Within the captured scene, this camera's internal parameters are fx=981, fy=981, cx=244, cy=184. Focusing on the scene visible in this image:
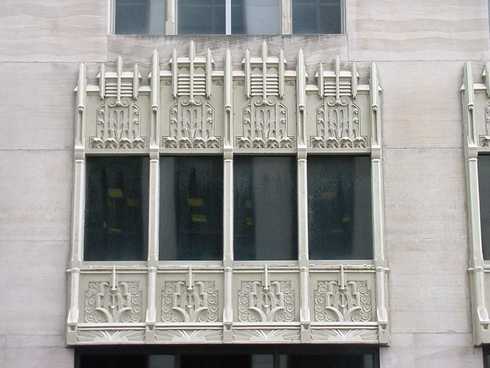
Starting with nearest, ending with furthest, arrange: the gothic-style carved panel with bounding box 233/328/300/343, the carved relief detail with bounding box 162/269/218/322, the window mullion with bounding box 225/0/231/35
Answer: the gothic-style carved panel with bounding box 233/328/300/343 → the carved relief detail with bounding box 162/269/218/322 → the window mullion with bounding box 225/0/231/35

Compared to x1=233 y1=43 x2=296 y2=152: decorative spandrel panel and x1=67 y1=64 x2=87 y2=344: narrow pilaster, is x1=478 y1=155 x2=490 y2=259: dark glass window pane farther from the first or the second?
x1=67 y1=64 x2=87 y2=344: narrow pilaster

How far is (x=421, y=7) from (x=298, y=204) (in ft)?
15.0

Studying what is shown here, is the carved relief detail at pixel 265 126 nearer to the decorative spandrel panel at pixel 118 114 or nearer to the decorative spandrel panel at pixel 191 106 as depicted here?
the decorative spandrel panel at pixel 191 106

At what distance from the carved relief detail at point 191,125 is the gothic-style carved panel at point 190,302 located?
2596 millimetres

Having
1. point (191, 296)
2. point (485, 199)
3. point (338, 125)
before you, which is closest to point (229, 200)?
point (191, 296)

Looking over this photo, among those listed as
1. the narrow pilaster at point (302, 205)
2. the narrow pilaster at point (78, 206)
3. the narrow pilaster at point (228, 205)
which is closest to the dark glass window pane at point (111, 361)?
the narrow pilaster at point (78, 206)

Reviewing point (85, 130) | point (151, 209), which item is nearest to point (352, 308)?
point (151, 209)

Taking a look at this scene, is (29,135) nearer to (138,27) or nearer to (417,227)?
(138,27)

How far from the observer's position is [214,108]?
18.4m

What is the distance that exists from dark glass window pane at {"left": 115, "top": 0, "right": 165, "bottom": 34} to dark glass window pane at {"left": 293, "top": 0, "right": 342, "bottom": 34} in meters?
2.64

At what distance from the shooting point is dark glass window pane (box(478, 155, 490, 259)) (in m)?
18.0

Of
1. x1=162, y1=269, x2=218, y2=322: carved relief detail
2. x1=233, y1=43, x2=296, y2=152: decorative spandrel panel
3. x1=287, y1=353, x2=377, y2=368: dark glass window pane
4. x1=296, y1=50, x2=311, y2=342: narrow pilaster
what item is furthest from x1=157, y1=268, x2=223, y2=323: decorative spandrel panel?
x1=233, y1=43, x2=296, y2=152: decorative spandrel panel

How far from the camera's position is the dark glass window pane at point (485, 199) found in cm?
1795

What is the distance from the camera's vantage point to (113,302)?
17.5 metres
